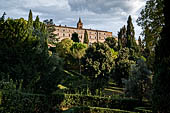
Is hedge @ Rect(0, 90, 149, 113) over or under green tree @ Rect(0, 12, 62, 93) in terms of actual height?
under

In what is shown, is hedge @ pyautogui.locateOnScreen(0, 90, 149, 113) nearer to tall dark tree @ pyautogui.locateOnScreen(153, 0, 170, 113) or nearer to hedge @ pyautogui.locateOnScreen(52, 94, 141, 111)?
hedge @ pyautogui.locateOnScreen(52, 94, 141, 111)

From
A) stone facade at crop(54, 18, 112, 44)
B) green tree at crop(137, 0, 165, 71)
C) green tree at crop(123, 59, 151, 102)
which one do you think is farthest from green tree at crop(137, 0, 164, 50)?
stone facade at crop(54, 18, 112, 44)

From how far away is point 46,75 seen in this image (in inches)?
697

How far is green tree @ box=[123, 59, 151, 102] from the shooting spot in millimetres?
15922

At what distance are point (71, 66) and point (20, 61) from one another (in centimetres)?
2632

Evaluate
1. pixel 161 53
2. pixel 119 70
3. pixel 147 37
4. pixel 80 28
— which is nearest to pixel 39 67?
pixel 147 37

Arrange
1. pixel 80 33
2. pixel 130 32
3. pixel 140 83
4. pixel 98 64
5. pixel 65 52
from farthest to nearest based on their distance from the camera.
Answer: pixel 80 33 < pixel 130 32 < pixel 65 52 < pixel 98 64 < pixel 140 83

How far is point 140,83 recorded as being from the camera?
1614 cm

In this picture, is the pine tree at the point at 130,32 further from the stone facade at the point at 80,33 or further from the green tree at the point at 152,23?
the stone facade at the point at 80,33

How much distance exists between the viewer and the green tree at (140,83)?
52.2 ft

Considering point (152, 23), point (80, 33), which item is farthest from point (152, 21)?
point (80, 33)

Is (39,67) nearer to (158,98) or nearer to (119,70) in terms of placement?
(158,98)

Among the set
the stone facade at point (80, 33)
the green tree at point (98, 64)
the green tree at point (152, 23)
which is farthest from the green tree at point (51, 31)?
the green tree at point (152, 23)

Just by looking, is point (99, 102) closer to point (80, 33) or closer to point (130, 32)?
point (130, 32)
